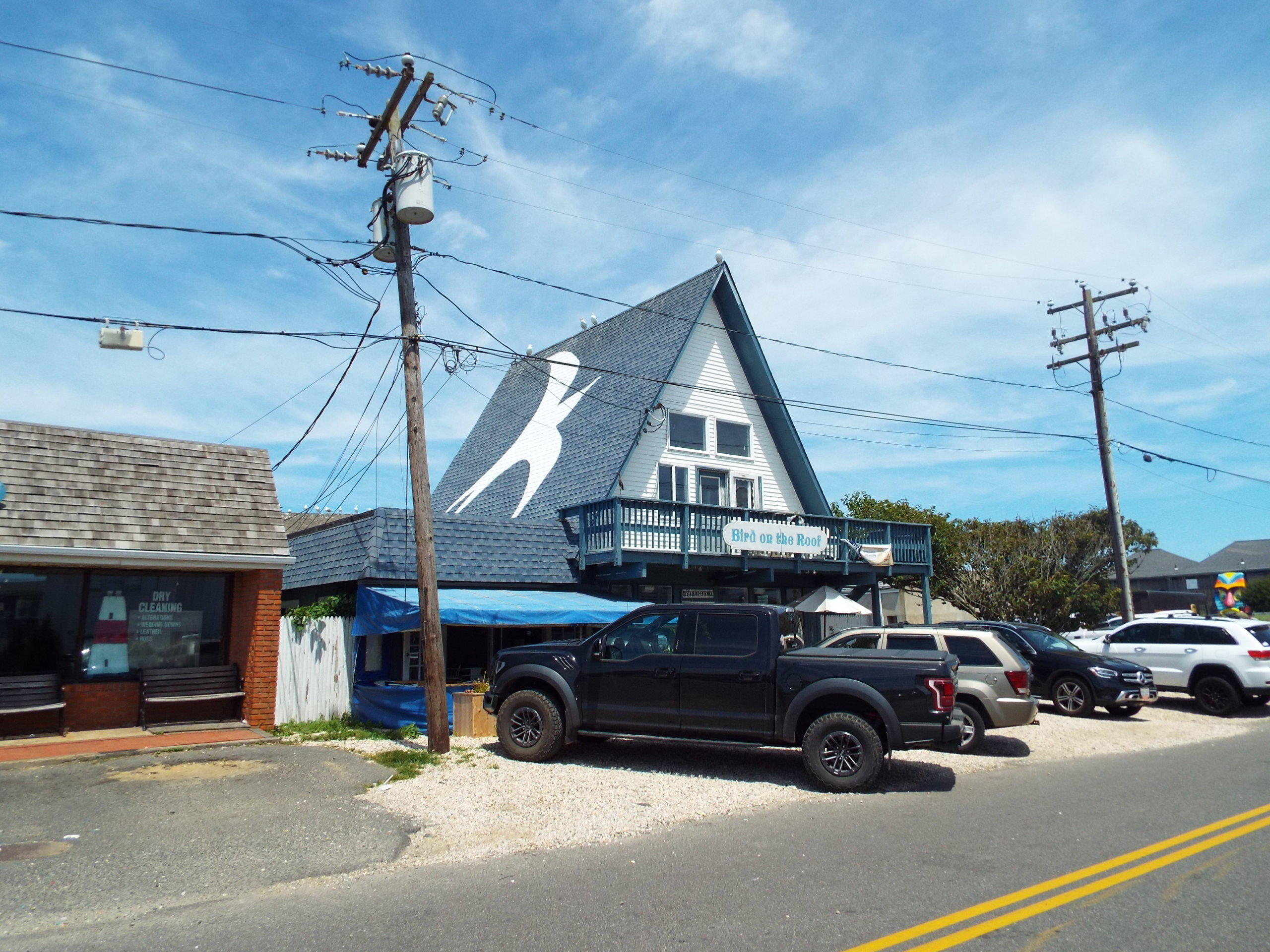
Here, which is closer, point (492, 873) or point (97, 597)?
point (492, 873)

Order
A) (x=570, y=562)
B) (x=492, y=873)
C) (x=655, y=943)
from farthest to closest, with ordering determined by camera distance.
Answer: (x=570, y=562) → (x=492, y=873) → (x=655, y=943)

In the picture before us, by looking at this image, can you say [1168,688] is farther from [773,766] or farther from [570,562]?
[570,562]

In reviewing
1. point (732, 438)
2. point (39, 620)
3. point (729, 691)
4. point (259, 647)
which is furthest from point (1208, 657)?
point (39, 620)

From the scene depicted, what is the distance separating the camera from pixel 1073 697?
15734mm

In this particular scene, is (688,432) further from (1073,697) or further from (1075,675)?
(1073,697)

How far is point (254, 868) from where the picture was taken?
677 centimetres

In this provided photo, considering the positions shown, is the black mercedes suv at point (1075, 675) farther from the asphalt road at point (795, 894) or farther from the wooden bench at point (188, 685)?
the wooden bench at point (188, 685)

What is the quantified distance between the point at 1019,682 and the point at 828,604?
7996mm

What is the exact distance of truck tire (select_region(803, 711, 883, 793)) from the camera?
9273mm

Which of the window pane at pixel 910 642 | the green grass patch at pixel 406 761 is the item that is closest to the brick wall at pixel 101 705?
the green grass patch at pixel 406 761

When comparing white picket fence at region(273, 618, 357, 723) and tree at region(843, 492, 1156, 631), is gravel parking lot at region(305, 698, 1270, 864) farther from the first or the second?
tree at region(843, 492, 1156, 631)

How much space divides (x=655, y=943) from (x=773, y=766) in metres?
5.89

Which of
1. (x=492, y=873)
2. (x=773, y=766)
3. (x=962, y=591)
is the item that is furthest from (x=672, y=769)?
(x=962, y=591)

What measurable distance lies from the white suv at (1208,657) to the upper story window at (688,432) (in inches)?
399
